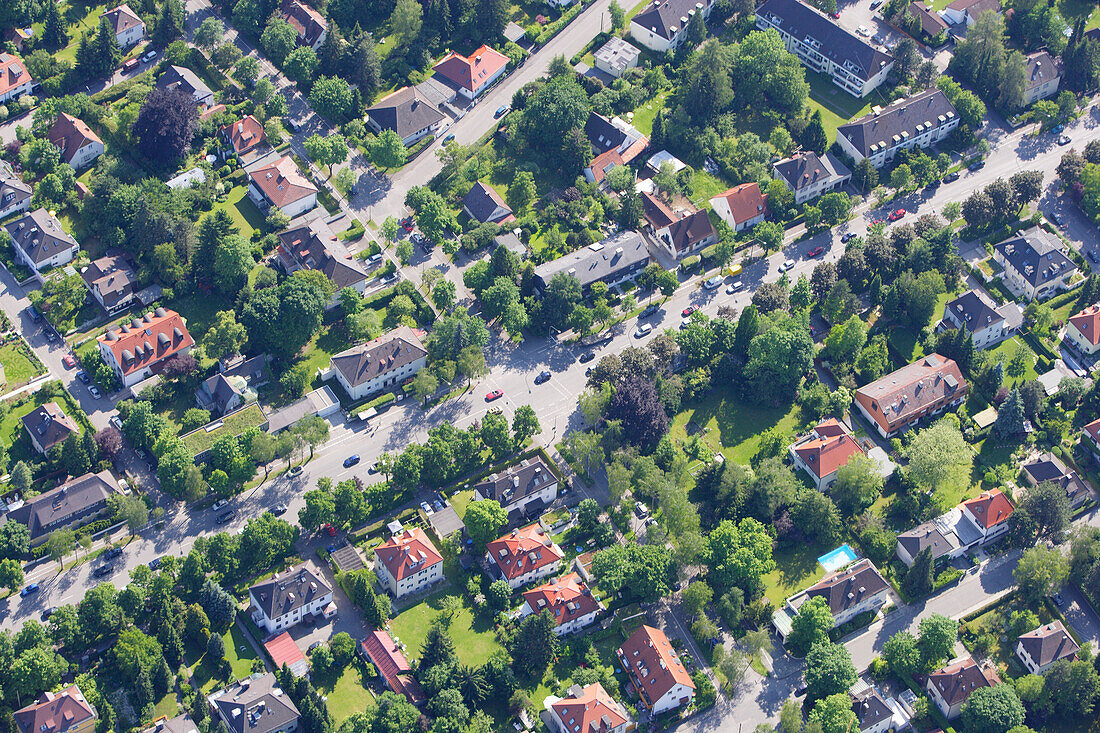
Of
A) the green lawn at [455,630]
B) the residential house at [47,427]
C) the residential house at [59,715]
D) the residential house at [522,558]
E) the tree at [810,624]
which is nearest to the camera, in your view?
the residential house at [59,715]

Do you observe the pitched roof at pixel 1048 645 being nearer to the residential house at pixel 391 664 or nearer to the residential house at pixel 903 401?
the residential house at pixel 903 401

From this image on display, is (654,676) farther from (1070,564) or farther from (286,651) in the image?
(1070,564)

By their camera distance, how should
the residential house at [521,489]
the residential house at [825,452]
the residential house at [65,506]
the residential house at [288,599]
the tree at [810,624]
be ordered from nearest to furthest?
the residential house at [288,599]
the tree at [810,624]
the residential house at [65,506]
the residential house at [521,489]
the residential house at [825,452]

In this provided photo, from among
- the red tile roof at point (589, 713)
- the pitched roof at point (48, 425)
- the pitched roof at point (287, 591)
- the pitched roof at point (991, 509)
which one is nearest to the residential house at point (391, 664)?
the pitched roof at point (287, 591)

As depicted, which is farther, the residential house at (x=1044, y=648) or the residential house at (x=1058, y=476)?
the residential house at (x=1058, y=476)

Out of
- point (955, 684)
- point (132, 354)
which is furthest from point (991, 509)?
point (132, 354)

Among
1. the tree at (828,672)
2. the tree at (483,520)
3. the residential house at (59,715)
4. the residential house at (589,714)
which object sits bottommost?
the residential house at (59,715)

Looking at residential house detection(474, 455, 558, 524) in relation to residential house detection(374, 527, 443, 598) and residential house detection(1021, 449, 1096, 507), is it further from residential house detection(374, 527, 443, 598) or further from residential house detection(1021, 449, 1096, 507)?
residential house detection(1021, 449, 1096, 507)

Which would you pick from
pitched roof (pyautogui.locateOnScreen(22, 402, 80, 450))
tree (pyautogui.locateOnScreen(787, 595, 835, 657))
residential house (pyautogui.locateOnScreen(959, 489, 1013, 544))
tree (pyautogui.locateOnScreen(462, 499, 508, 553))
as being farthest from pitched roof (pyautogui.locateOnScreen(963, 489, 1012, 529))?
pitched roof (pyautogui.locateOnScreen(22, 402, 80, 450))
